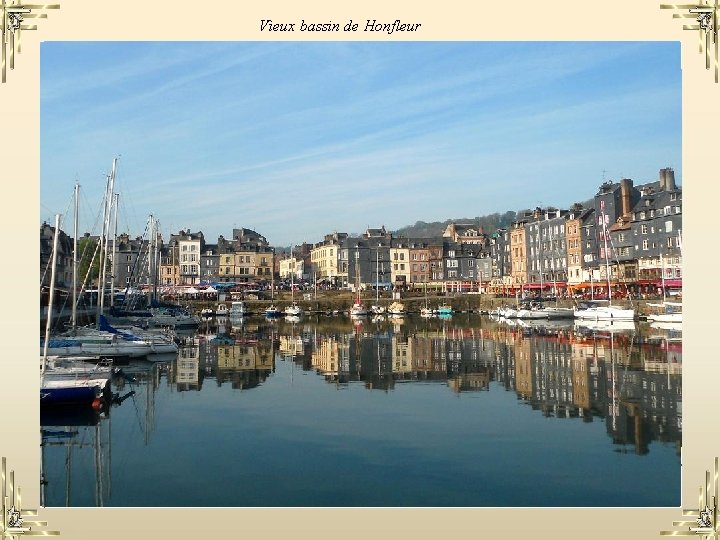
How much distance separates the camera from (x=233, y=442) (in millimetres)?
13352

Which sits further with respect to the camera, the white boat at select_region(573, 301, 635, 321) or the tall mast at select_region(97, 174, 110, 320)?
the white boat at select_region(573, 301, 635, 321)

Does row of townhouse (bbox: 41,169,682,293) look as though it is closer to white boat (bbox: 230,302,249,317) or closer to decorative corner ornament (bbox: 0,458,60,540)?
white boat (bbox: 230,302,249,317)

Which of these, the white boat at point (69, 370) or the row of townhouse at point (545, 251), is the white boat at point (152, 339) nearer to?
the white boat at point (69, 370)

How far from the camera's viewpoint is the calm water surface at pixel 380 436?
33.7 feet

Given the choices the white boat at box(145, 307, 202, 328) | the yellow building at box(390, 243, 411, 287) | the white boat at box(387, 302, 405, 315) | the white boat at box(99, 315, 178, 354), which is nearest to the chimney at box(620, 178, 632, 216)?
the white boat at box(387, 302, 405, 315)

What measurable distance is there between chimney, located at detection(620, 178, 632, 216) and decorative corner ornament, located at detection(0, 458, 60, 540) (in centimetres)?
6262

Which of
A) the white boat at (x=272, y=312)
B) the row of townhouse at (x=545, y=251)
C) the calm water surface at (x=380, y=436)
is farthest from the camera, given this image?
the white boat at (x=272, y=312)

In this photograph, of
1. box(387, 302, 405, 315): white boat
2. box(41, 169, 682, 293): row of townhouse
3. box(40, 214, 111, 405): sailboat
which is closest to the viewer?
box(40, 214, 111, 405): sailboat

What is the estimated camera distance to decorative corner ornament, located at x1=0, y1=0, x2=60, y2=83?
25.4 ft
